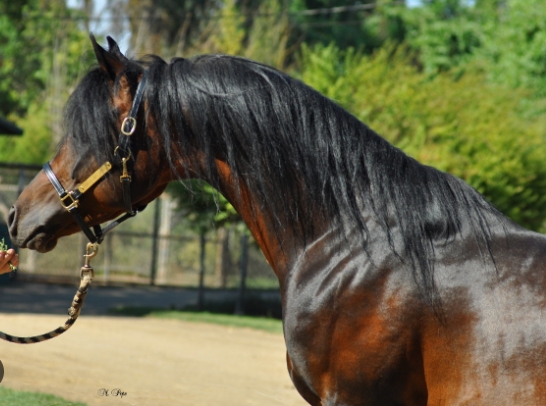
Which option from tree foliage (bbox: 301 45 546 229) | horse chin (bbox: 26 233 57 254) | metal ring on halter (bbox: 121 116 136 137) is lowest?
horse chin (bbox: 26 233 57 254)

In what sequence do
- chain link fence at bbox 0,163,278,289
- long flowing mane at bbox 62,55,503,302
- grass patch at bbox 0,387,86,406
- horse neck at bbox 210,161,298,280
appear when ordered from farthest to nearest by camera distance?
1. chain link fence at bbox 0,163,278,289
2. grass patch at bbox 0,387,86,406
3. horse neck at bbox 210,161,298,280
4. long flowing mane at bbox 62,55,503,302

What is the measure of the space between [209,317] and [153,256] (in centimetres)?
360

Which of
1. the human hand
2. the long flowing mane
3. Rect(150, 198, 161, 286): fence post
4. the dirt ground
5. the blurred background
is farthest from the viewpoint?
Rect(150, 198, 161, 286): fence post

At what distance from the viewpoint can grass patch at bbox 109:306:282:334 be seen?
12930 millimetres

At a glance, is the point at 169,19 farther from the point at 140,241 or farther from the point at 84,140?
the point at 84,140

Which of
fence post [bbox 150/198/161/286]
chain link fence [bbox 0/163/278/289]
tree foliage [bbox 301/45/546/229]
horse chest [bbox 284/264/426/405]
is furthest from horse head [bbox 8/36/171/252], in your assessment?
fence post [bbox 150/198/161/286]

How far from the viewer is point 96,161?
111 inches

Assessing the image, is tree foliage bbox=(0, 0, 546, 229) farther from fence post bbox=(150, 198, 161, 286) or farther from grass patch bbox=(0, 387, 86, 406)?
fence post bbox=(150, 198, 161, 286)

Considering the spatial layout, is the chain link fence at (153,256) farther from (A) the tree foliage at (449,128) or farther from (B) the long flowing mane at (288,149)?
(B) the long flowing mane at (288,149)

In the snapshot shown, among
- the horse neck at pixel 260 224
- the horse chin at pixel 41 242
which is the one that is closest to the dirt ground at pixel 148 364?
the horse chin at pixel 41 242

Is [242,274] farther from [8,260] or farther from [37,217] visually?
Result: [37,217]

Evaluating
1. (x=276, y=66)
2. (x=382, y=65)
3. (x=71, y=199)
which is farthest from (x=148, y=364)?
(x=276, y=66)

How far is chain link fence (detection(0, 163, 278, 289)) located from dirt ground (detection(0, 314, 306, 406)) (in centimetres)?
384

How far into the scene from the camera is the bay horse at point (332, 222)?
7.89 ft
